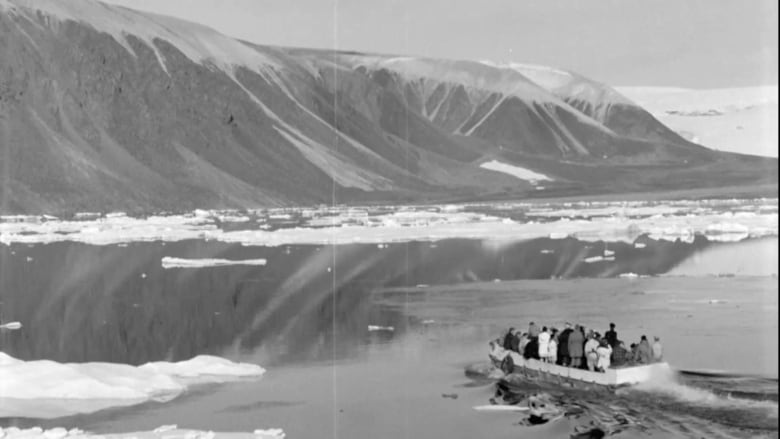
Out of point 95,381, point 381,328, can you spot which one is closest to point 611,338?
point 381,328

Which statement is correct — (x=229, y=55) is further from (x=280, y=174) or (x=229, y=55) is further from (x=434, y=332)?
(x=434, y=332)

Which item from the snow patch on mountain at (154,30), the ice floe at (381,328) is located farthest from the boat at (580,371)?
the snow patch on mountain at (154,30)

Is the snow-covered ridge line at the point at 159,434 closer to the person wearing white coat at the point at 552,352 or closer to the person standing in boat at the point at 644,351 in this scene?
the person wearing white coat at the point at 552,352

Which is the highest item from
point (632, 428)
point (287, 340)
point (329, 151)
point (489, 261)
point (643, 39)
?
point (329, 151)

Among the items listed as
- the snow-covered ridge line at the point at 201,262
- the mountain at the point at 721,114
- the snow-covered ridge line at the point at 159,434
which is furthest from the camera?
the snow-covered ridge line at the point at 201,262

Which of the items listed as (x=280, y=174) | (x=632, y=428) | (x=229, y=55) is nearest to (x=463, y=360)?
(x=632, y=428)

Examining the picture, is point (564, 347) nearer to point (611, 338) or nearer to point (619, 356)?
point (611, 338)
